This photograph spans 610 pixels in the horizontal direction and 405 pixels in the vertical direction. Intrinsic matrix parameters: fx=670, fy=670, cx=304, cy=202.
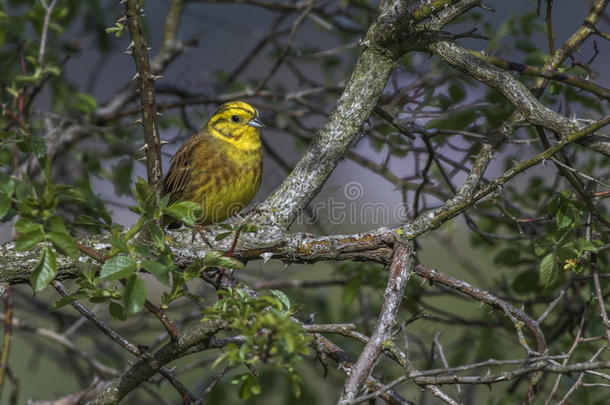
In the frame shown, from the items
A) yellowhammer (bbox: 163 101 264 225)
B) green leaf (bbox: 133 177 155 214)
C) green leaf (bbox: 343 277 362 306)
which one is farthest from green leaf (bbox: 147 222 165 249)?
yellowhammer (bbox: 163 101 264 225)

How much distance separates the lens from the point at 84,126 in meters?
4.04

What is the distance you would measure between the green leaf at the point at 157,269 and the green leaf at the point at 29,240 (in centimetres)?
26

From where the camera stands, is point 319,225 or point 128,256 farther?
point 319,225

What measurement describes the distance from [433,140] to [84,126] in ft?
6.80

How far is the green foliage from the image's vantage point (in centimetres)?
165

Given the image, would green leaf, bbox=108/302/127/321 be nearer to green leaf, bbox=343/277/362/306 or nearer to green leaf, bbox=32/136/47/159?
green leaf, bbox=32/136/47/159

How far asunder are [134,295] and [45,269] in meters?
0.23

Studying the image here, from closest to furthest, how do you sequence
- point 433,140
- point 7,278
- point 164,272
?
point 164,272 → point 7,278 → point 433,140

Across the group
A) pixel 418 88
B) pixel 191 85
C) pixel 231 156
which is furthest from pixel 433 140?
pixel 191 85

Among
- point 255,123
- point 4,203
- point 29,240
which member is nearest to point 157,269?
point 29,240

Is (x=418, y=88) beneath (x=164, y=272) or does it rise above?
above

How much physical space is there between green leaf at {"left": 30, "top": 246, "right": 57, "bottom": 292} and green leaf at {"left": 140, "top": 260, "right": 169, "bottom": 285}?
23 centimetres

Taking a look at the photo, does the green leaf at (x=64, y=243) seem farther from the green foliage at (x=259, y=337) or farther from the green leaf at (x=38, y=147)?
the green leaf at (x=38, y=147)

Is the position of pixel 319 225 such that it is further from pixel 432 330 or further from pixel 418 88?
pixel 432 330
